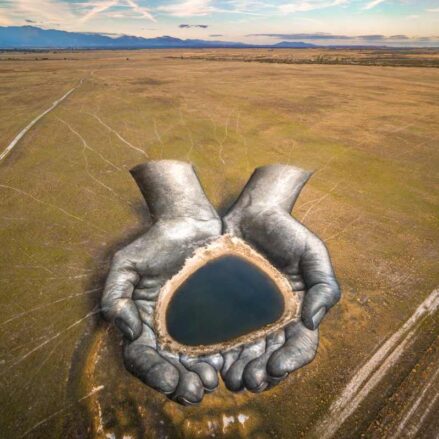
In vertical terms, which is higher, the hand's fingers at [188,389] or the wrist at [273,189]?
the wrist at [273,189]

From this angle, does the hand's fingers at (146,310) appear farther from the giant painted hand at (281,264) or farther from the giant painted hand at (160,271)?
the giant painted hand at (281,264)

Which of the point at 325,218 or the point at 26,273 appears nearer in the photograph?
the point at 26,273

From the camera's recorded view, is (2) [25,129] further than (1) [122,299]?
Yes

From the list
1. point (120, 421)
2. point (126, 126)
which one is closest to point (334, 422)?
point (120, 421)

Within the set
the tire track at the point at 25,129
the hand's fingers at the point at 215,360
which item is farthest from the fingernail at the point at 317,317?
the tire track at the point at 25,129

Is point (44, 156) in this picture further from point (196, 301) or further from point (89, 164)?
point (196, 301)

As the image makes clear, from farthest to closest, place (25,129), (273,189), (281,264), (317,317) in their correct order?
1. (25,129)
2. (273,189)
3. (281,264)
4. (317,317)

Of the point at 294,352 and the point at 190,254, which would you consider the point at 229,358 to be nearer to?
the point at 294,352

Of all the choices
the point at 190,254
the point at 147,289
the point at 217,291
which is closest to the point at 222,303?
the point at 217,291
